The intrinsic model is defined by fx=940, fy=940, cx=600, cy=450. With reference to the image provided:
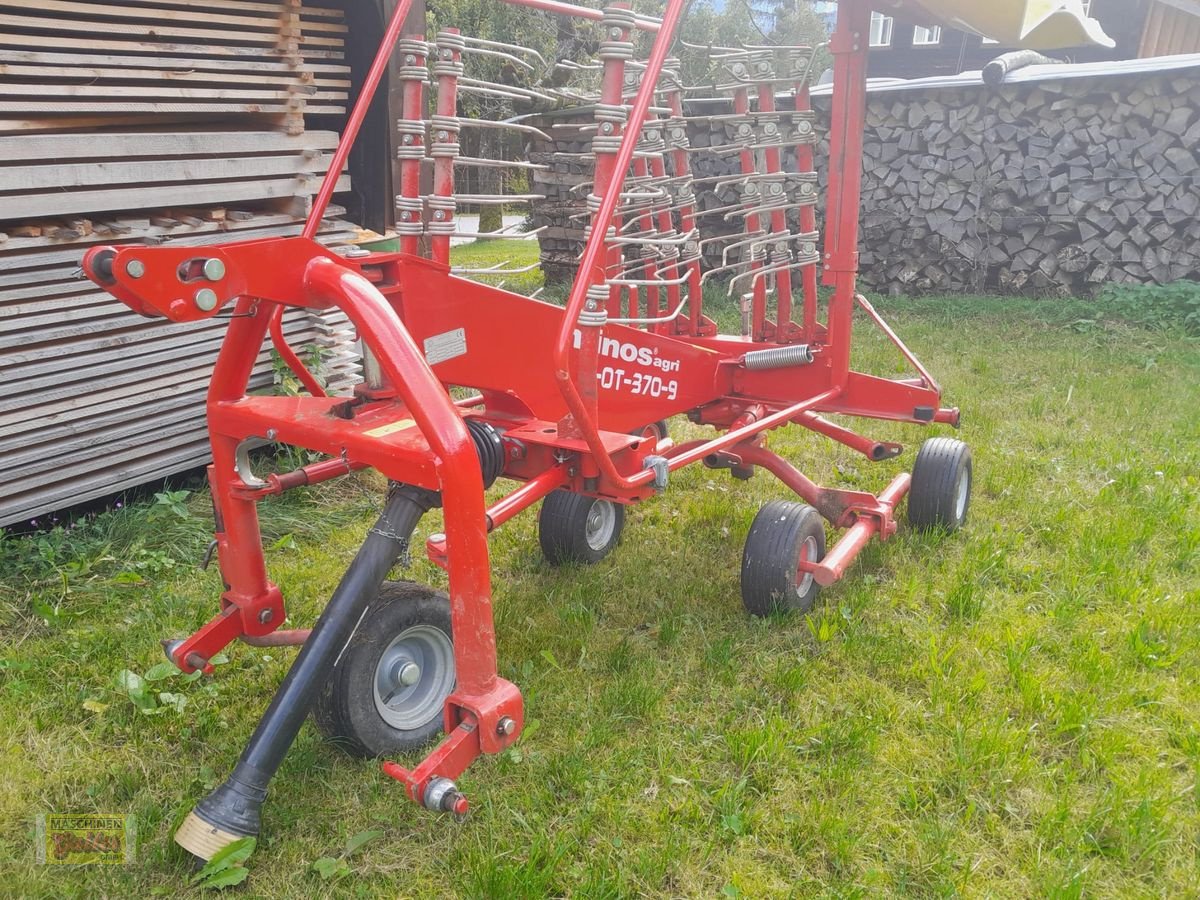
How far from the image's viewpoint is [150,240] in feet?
14.0

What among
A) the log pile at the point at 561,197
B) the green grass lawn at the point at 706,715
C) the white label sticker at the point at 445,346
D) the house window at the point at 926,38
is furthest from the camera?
the house window at the point at 926,38

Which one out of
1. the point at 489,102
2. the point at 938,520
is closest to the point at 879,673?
the point at 938,520

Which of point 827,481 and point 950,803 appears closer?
point 950,803

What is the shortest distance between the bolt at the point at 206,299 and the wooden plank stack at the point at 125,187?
2293 millimetres

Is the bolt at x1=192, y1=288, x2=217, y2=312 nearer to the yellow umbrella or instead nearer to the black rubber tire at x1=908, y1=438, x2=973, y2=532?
the yellow umbrella

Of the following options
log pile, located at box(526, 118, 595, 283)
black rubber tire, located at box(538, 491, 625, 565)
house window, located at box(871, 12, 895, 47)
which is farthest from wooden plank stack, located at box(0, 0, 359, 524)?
house window, located at box(871, 12, 895, 47)

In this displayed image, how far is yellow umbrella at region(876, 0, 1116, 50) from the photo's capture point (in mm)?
3732

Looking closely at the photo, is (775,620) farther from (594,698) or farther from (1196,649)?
(1196,649)

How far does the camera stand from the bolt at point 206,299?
2092 mm

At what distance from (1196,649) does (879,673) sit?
1159 mm

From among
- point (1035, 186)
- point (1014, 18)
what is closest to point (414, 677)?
point (1014, 18)

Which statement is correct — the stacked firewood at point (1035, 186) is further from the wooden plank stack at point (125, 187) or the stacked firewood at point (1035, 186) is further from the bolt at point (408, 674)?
the bolt at point (408, 674)

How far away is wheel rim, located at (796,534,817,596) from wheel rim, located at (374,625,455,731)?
1377 millimetres

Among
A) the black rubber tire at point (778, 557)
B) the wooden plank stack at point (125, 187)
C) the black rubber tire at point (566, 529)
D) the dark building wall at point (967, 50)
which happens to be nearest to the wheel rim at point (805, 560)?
the black rubber tire at point (778, 557)
